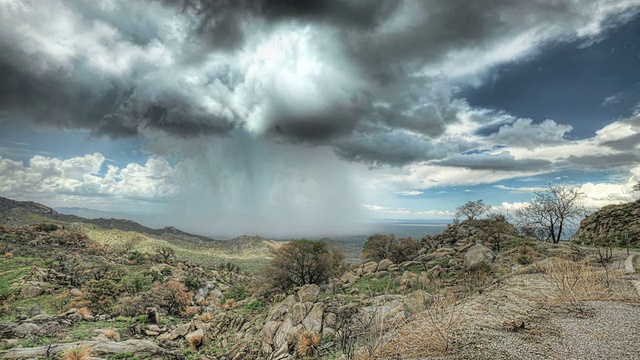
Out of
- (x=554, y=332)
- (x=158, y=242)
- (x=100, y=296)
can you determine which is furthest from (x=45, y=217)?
(x=554, y=332)

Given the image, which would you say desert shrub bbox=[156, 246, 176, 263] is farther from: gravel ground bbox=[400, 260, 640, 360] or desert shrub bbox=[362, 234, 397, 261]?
gravel ground bbox=[400, 260, 640, 360]

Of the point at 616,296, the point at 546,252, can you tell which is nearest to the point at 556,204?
the point at 546,252

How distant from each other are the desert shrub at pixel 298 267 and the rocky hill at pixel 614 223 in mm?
33002

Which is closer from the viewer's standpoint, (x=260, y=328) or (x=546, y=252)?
(x=260, y=328)

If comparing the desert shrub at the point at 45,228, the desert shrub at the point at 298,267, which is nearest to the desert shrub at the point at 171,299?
the desert shrub at the point at 298,267

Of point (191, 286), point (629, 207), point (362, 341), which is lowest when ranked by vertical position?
point (191, 286)

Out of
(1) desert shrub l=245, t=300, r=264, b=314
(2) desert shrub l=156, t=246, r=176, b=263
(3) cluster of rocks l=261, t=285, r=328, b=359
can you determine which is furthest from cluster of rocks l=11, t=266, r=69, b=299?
(3) cluster of rocks l=261, t=285, r=328, b=359

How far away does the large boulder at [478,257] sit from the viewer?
65.4ft

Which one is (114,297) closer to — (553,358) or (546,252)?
(553,358)

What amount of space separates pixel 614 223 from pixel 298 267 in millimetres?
44774

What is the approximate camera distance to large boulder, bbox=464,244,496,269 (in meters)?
19.9

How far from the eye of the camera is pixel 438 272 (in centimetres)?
2036

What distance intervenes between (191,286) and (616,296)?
150ft

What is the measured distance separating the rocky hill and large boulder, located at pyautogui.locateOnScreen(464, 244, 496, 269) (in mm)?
21212
